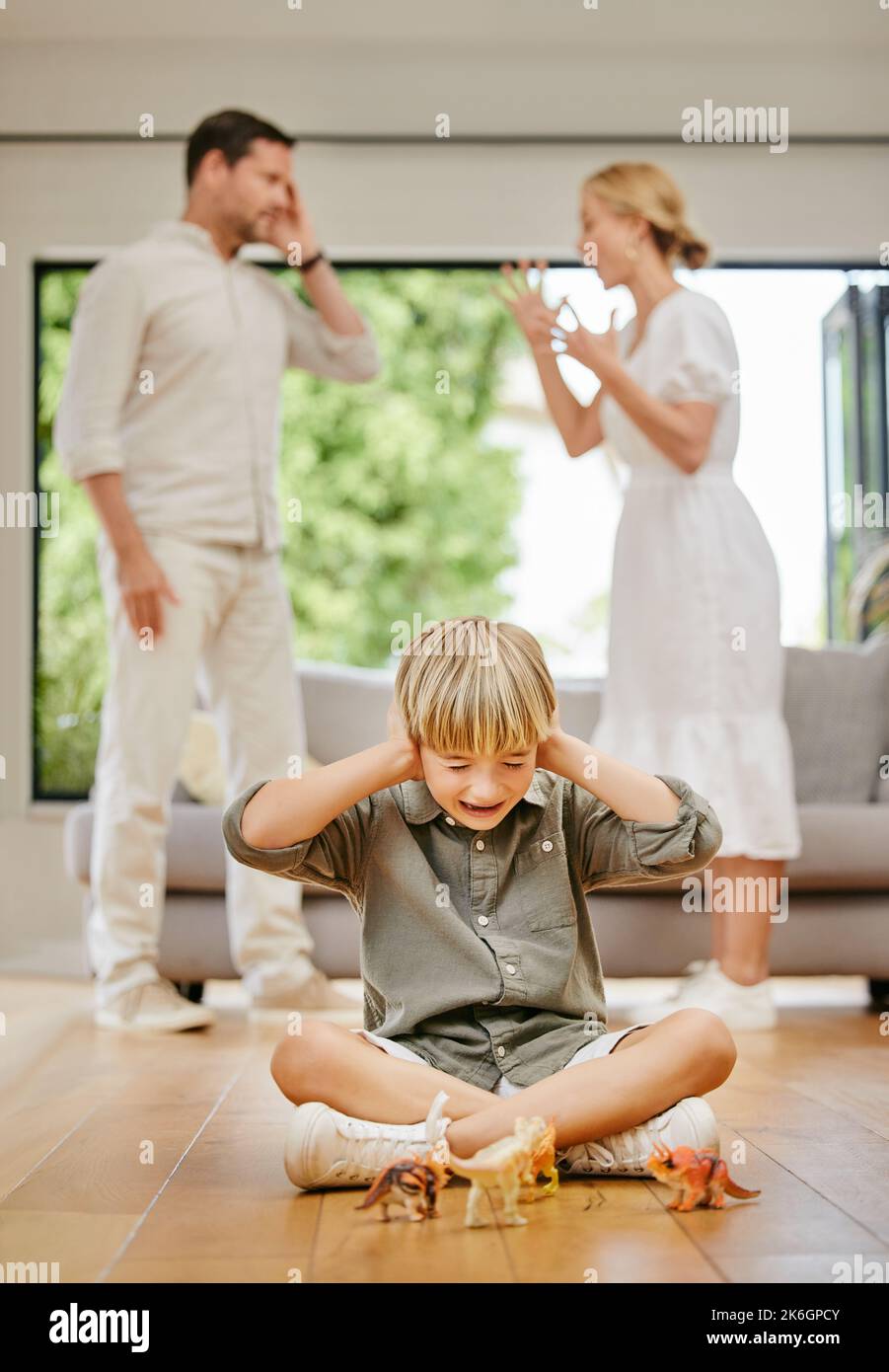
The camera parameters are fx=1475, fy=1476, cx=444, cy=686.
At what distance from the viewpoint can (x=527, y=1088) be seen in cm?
141

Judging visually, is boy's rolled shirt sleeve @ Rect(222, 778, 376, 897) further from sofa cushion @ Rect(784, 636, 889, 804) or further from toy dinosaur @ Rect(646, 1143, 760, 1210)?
sofa cushion @ Rect(784, 636, 889, 804)

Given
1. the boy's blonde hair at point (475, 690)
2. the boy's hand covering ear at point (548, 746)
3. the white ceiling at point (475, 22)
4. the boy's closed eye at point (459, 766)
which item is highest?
the white ceiling at point (475, 22)

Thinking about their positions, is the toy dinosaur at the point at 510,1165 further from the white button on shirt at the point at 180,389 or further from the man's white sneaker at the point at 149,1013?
the white button on shirt at the point at 180,389

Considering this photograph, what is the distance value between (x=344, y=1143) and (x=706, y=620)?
4.75ft

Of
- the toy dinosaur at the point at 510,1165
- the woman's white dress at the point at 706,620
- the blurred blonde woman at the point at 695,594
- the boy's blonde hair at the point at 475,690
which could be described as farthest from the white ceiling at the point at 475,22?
the toy dinosaur at the point at 510,1165

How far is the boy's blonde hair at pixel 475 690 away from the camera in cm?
139

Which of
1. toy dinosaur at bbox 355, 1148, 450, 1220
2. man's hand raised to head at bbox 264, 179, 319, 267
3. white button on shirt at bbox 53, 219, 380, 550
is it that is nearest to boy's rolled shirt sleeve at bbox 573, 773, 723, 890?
toy dinosaur at bbox 355, 1148, 450, 1220

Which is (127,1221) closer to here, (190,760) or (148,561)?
(148,561)

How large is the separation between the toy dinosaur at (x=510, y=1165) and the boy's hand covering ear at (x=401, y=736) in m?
0.35

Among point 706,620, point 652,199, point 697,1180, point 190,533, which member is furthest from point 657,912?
point 697,1180

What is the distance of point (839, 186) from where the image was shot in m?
4.57

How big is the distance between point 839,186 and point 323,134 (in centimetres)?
160

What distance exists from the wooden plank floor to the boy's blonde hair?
0.43 meters
